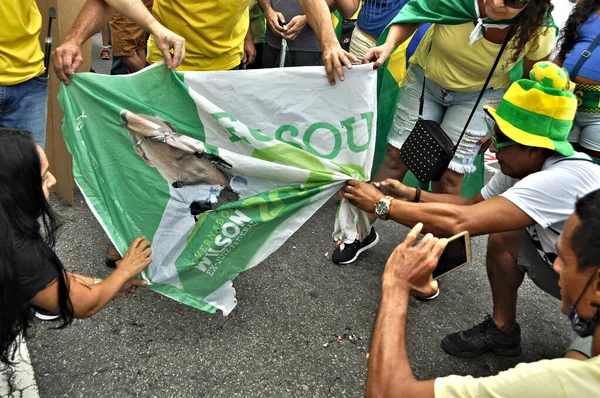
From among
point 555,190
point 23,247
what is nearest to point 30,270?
point 23,247

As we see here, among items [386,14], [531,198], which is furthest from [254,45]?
[531,198]

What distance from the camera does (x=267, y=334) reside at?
2.42 m

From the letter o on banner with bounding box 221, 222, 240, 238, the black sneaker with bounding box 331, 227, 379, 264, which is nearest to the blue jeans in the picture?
the letter o on banner with bounding box 221, 222, 240, 238

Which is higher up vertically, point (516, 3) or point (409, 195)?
point (516, 3)

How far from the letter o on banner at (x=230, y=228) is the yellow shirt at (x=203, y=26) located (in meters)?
0.82

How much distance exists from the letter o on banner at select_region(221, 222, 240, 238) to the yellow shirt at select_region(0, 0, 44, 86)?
3.44 feet

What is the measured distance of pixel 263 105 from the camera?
7.27 ft

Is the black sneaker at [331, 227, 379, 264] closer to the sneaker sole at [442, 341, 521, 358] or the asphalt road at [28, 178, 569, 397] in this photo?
the asphalt road at [28, 178, 569, 397]

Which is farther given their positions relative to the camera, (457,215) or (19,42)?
(19,42)

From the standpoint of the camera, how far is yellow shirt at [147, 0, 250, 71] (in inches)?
91.7

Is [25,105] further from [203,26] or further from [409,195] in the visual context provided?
[409,195]

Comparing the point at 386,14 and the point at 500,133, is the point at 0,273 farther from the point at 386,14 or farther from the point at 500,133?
the point at 386,14

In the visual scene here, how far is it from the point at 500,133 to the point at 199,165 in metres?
1.23

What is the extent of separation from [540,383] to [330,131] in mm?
1338
